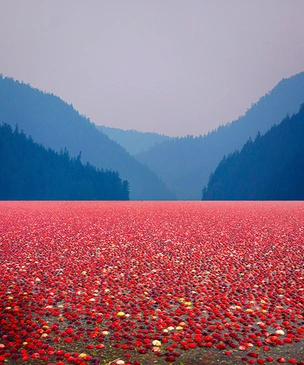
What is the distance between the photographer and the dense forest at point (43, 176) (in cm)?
10638

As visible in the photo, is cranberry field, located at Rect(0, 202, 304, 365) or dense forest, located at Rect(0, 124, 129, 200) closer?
cranberry field, located at Rect(0, 202, 304, 365)

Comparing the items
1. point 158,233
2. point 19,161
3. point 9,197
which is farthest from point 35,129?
point 158,233

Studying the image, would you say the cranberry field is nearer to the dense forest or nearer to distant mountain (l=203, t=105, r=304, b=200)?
the dense forest

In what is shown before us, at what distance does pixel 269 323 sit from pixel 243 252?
4.90 meters

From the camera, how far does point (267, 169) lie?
12675 centimetres

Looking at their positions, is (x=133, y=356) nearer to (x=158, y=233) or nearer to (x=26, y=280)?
(x=26, y=280)

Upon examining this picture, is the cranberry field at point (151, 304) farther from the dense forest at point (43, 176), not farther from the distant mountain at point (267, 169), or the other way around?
the distant mountain at point (267, 169)

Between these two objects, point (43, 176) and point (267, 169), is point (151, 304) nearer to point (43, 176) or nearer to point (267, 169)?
point (43, 176)

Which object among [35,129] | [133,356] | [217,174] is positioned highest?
[35,129]

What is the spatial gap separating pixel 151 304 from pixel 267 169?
422 feet

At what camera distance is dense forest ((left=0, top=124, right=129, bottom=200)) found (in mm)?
106375

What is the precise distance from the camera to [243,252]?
9.37 m

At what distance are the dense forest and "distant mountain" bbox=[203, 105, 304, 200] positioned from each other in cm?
4004

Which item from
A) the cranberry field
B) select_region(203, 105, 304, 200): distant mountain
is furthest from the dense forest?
the cranberry field
